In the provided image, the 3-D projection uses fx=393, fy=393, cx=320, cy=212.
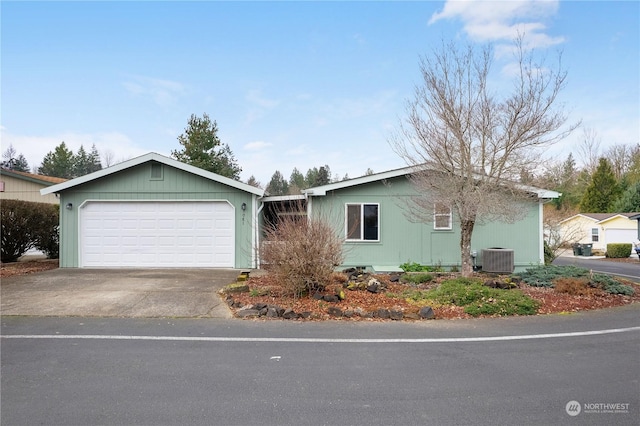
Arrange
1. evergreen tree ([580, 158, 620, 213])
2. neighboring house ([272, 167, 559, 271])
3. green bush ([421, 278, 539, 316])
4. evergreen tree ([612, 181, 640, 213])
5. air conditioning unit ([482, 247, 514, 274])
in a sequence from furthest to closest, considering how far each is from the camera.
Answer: evergreen tree ([580, 158, 620, 213]) < evergreen tree ([612, 181, 640, 213]) < neighboring house ([272, 167, 559, 271]) < air conditioning unit ([482, 247, 514, 274]) < green bush ([421, 278, 539, 316])

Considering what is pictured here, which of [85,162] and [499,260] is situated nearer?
[499,260]

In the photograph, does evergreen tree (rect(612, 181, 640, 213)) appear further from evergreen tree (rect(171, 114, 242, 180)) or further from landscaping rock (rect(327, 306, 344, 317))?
landscaping rock (rect(327, 306, 344, 317))

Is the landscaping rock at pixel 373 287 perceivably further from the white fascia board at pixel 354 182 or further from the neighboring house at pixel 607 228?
the neighboring house at pixel 607 228

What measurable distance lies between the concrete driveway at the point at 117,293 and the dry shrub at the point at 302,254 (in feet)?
4.49

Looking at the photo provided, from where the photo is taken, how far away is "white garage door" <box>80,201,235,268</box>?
13.0 meters

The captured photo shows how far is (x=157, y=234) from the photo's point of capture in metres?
13.0

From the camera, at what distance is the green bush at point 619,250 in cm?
2605

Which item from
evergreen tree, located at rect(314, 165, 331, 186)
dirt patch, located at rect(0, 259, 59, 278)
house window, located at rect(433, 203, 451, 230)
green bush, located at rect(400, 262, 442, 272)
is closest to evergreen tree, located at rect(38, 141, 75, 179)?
evergreen tree, located at rect(314, 165, 331, 186)

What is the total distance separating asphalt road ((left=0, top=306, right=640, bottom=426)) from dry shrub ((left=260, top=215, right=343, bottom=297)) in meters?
1.53

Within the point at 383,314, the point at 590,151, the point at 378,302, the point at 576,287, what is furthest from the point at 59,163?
the point at 590,151

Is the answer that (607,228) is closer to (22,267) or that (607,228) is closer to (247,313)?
(247,313)

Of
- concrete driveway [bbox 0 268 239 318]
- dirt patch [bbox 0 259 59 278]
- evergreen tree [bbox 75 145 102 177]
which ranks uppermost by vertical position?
evergreen tree [bbox 75 145 102 177]

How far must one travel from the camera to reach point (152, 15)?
38.8 feet

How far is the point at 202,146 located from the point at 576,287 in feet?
94.5
